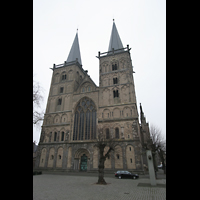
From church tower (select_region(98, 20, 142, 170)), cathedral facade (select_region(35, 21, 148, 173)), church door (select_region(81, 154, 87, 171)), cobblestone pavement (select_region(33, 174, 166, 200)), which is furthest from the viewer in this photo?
church door (select_region(81, 154, 87, 171))

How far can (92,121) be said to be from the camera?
2839cm

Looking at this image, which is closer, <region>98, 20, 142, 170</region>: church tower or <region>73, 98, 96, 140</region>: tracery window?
<region>98, 20, 142, 170</region>: church tower

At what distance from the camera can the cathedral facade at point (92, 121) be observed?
23750mm

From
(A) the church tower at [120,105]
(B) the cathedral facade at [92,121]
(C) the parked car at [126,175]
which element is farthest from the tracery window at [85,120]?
(C) the parked car at [126,175]

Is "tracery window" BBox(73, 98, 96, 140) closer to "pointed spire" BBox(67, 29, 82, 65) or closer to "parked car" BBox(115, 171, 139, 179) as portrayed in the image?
"parked car" BBox(115, 171, 139, 179)

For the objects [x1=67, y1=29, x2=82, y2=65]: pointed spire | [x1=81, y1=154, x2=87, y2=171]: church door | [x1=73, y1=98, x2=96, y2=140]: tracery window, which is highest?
[x1=67, y1=29, x2=82, y2=65]: pointed spire

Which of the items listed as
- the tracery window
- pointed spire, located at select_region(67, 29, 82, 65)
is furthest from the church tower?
pointed spire, located at select_region(67, 29, 82, 65)

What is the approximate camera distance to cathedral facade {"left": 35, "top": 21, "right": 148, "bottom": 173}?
77.9 feet
